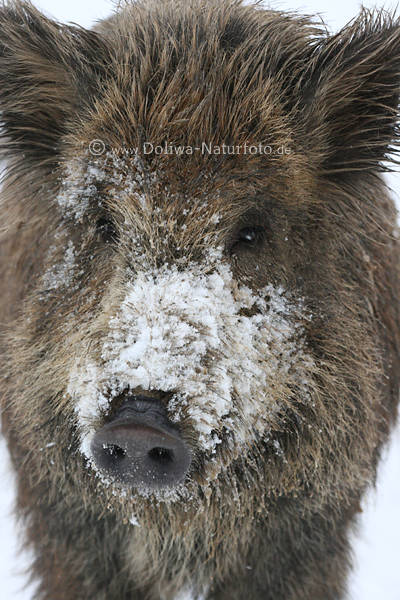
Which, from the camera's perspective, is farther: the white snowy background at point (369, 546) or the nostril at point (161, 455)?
the white snowy background at point (369, 546)

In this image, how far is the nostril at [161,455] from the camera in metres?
2.31

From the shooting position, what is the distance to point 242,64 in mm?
2746

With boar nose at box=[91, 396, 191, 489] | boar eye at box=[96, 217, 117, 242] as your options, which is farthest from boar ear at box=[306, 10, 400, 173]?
boar nose at box=[91, 396, 191, 489]

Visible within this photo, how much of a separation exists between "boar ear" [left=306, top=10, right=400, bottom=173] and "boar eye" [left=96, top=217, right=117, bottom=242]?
35.8 inches

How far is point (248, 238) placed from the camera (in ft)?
9.21

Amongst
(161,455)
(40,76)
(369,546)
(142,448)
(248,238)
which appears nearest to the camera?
(142,448)

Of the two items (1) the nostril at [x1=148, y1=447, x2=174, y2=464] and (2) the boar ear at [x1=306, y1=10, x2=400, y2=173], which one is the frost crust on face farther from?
(2) the boar ear at [x1=306, y1=10, x2=400, y2=173]

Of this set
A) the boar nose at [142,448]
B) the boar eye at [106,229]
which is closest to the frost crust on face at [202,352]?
the boar nose at [142,448]

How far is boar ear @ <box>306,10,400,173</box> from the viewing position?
108 inches

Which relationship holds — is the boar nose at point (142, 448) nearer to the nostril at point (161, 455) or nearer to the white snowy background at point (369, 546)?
the nostril at point (161, 455)

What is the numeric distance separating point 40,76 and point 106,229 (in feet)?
2.29

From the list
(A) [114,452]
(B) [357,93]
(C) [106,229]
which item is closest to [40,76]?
(C) [106,229]

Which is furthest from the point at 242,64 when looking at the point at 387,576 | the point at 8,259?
the point at 387,576

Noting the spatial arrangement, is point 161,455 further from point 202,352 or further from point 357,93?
point 357,93
